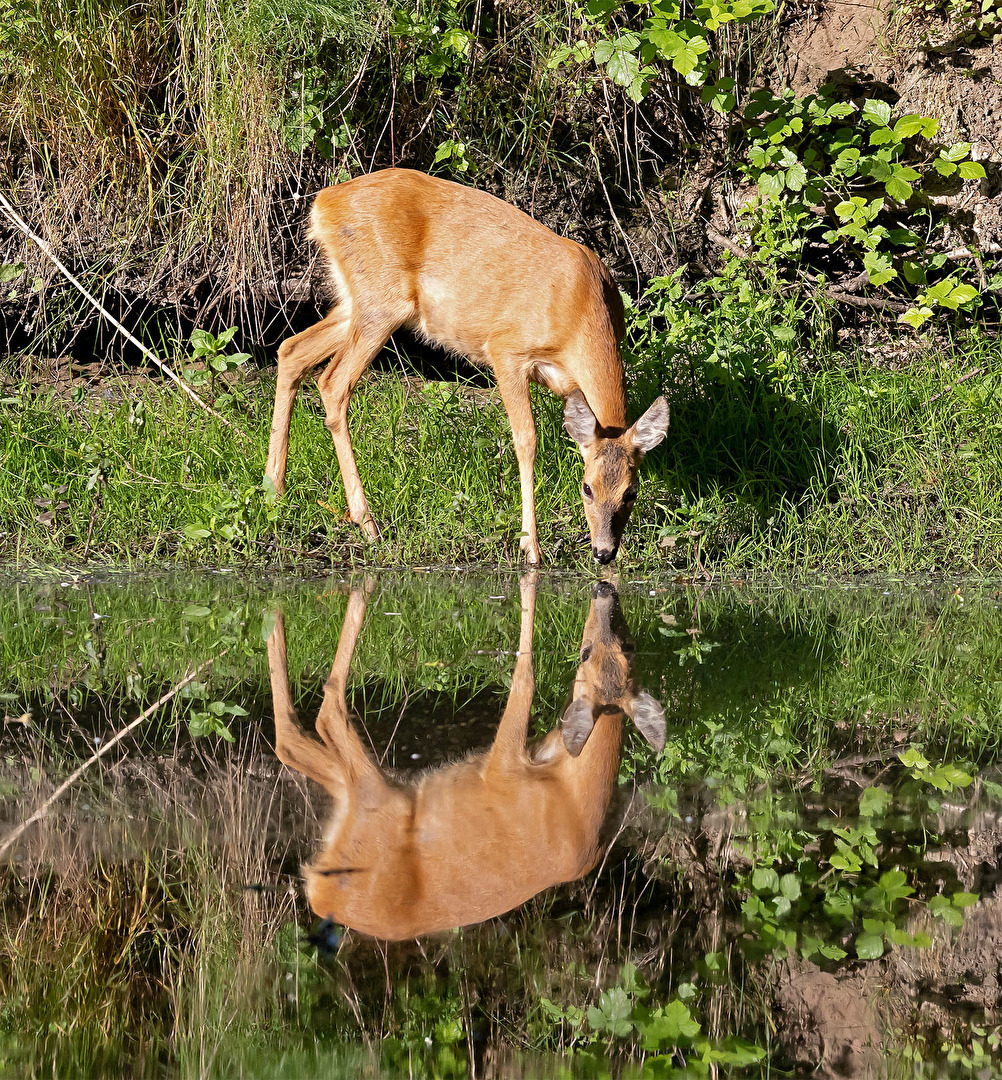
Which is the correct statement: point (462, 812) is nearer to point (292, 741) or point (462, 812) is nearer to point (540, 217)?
point (292, 741)

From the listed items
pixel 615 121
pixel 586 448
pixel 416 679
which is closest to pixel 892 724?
pixel 416 679

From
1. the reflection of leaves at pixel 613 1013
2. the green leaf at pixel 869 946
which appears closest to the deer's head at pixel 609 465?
the green leaf at pixel 869 946

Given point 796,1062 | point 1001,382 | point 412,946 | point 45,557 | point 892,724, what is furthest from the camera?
point 1001,382

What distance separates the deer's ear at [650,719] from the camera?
339cm

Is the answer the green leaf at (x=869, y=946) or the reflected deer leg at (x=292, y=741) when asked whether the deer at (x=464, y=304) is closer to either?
the reflected deer leg at (x=292, y=741)

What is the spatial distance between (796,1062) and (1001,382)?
5.64m

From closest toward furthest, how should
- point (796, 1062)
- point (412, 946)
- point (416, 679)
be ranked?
point (796, 1062), point (412, 946), point (416, 679)

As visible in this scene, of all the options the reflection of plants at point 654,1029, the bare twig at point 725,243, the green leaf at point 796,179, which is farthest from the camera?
the bare twig at point 725,243

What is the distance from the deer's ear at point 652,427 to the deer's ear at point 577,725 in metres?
2.51

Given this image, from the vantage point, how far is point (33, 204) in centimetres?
783

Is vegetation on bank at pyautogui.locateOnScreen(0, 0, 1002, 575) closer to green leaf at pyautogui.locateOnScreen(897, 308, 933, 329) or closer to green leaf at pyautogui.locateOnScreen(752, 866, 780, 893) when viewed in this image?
green leaf at pyautogui.locateOnScreen(897, 308, 933, 329)

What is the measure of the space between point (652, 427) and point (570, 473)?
0.78 metres

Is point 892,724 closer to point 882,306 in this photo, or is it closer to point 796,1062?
point 796,1062

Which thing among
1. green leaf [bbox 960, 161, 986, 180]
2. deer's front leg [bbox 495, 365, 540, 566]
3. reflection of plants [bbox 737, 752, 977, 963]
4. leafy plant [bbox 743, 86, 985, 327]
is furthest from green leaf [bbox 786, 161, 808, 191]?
reflection of plants [bbox 737, 752, 977, 963]
